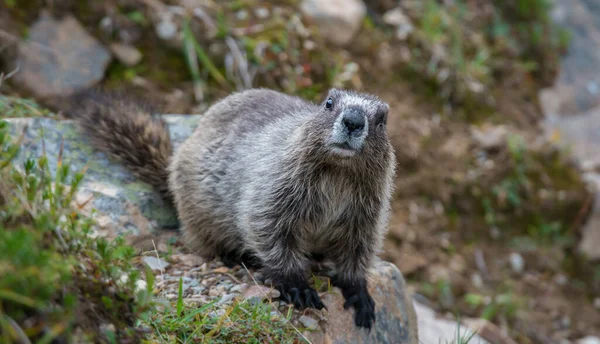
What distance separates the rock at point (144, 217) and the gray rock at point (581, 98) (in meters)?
4.63

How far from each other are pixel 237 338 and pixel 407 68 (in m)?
5.99

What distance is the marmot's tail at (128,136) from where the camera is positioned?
5281 mm

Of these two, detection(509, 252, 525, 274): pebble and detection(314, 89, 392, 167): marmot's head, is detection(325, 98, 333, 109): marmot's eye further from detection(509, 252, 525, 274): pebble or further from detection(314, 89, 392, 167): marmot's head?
detection(509, 252, 525, 274): pebble

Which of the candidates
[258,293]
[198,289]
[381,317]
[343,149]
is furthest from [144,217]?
[381,317]

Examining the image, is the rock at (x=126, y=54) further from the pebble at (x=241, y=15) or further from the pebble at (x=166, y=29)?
the pebble at (x=241, y=15)

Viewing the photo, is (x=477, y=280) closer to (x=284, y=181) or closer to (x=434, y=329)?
→ (x=434, y=329)

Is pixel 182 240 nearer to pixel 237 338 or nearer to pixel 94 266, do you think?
pixel 237 338

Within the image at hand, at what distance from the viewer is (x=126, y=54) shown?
24.4 ft

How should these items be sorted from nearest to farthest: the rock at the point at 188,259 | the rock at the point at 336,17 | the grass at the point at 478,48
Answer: the rock at the point at 188,259
the rock at the point at 336,17
the grass at the point at 478,48

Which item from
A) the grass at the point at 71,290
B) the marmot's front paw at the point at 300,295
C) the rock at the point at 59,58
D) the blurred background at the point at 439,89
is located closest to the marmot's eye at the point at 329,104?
the marmot's front paw at the point at 300,295

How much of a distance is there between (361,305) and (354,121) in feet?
3.82

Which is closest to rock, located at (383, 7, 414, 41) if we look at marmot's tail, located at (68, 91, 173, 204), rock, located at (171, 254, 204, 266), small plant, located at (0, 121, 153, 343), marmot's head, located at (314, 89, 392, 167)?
marmot's tail, located at (68, 91, 173, 204)

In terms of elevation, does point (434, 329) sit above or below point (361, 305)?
below

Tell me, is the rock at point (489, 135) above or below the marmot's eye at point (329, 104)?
below
